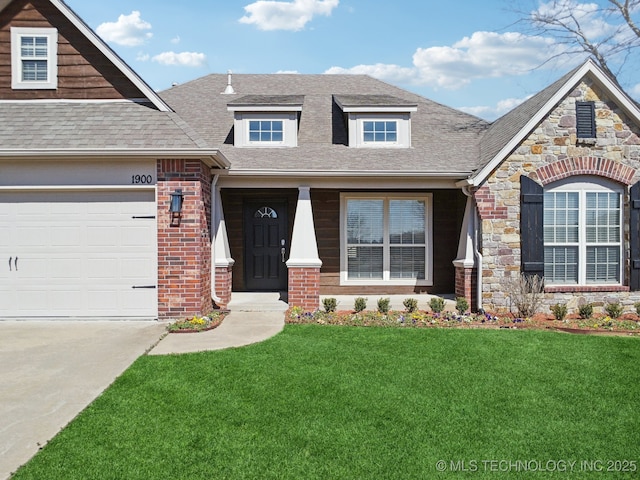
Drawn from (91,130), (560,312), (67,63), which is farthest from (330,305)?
(67,63)

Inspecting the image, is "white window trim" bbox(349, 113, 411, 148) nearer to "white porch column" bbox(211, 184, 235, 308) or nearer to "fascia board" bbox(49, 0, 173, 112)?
"white porch column" bbox(211, 184, 235, 308)

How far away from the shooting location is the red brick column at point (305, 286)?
9945 mm

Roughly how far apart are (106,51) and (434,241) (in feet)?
27.2

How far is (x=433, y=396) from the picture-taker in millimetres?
5051

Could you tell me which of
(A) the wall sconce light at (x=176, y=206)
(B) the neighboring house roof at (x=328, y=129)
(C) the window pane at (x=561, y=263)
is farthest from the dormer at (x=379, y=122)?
(A) the wall sconce light at (x=176, y=206)

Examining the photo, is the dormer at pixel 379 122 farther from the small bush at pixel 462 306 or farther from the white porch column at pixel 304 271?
the small bush at pixel 462 306

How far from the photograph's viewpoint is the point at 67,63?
31.4 ft

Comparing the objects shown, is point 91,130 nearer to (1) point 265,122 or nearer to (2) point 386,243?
(1) point 265,122

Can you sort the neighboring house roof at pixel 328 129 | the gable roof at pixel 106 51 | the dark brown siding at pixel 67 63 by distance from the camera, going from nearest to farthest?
the gable roof at pixel 106 51
the dark brown siding at pixel 67 63
the neighboring house roof at pixel 328 129

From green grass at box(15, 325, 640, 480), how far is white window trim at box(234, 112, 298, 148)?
622cm

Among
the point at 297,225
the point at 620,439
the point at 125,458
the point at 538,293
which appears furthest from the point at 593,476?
the point at 297,225

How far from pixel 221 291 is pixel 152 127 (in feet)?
11.6

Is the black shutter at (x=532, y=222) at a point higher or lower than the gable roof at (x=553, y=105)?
lower

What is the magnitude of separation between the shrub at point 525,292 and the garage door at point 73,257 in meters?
6.92
